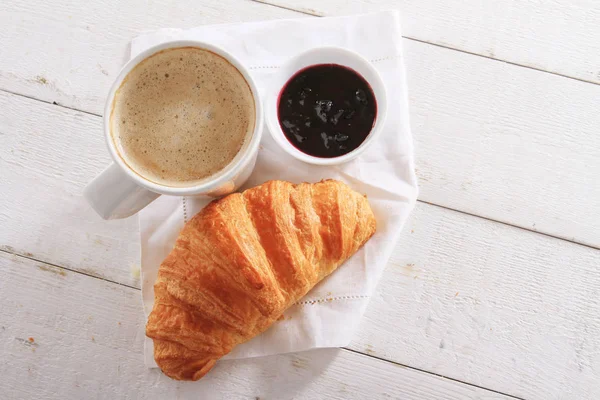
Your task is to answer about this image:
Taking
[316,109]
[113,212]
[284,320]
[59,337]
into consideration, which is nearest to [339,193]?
[316,109]

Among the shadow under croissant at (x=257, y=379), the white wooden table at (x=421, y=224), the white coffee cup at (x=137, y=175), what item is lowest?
the shadow under croissant at (x=257, y=379)

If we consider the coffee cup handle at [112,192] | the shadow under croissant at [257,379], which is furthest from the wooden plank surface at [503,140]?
the shadow under croissant at [257,379]

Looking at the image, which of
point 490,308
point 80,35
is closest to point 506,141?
point 490,308

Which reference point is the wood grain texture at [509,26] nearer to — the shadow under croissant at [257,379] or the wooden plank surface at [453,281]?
the wooden plank surface at [453,281]

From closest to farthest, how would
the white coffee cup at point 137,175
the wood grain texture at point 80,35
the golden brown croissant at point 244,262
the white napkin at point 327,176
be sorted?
the white coffee cup at point 137,175, the golden brown croissant at point 244,262, the white napkin at point 327,176, the wood grain texture at point 80,35

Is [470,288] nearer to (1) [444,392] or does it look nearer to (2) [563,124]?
(1) [444,392]

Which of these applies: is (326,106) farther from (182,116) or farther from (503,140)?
(503,140)
